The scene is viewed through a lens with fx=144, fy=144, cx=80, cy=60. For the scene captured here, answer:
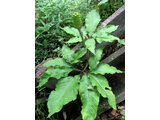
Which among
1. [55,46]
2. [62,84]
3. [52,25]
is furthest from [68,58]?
[52,25]

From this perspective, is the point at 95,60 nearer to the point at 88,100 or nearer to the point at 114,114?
the point at 88,100

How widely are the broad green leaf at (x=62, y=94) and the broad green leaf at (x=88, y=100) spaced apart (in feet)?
0.20

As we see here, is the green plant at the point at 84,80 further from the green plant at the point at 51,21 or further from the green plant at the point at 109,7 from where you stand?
the green plant at the point at 109,7

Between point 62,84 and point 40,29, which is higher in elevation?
point 40,29

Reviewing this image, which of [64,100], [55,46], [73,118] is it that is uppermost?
[55,46]

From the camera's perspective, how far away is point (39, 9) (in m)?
1.82

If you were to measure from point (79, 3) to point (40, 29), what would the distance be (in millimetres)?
642

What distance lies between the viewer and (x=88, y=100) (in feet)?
3.76

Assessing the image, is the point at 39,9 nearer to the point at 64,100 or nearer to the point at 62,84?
the point at 62,84

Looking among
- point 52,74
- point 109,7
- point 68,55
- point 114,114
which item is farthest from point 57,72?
point 109,7

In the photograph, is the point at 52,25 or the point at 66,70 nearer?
the point at 66,70

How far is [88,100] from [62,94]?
0.72 ft

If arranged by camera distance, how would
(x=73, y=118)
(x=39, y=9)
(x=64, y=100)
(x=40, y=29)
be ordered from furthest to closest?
(x=39, y=9)
(x=40, y=29)
(x=73, y=118)
(x=64, y=100)

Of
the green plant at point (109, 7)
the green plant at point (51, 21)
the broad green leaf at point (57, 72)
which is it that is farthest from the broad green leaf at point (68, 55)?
the green plant at point (109, 7)
